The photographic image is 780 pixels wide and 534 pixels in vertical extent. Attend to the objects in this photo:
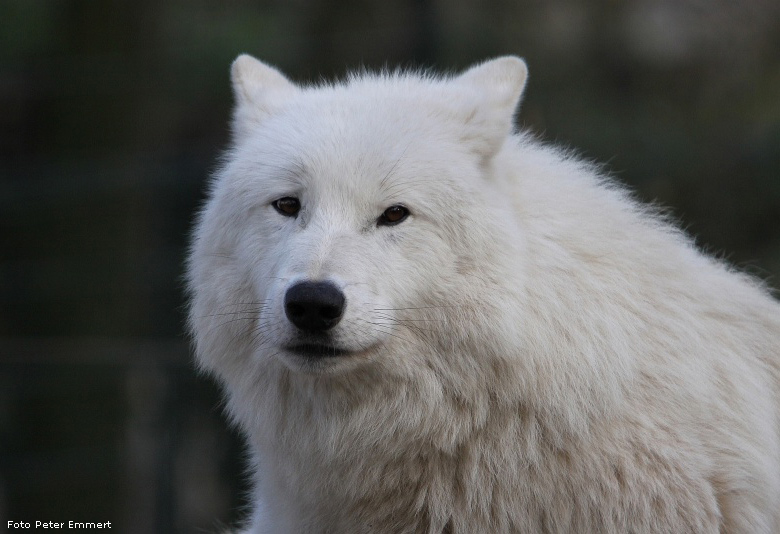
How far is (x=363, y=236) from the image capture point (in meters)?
3.67

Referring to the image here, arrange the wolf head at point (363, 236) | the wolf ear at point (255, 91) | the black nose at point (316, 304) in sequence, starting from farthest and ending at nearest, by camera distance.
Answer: the wolf ear at point (255, 91), the wolf head at point (363, 236), the black nose at point (316, 304)

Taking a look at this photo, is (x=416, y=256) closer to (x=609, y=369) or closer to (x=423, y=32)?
(x=609, y=369)

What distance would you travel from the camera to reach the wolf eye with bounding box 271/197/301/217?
3861 mm

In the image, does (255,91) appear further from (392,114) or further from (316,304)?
(316,304)

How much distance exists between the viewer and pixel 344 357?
11.7 feet

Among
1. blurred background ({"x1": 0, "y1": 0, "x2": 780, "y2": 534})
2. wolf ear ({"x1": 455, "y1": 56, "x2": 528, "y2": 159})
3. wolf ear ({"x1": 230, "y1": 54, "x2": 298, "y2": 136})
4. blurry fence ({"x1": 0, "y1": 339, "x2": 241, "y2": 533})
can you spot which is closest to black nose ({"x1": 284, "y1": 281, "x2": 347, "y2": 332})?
wolf ear ({"x1": 455, "y1": 56, "x2": 528, "y2": 159})

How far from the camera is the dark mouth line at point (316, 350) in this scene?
11.6 feet

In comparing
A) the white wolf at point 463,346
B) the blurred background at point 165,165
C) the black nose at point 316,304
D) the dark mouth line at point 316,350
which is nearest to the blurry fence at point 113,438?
the blurred background at point 165,165

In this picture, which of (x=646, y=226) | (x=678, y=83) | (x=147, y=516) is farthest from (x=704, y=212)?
(x=147, y=516)

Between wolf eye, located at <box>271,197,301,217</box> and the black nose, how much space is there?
499 millimetres

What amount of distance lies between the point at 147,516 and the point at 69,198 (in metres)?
3.12

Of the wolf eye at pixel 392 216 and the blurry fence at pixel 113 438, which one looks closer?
the wolf eye at pixel 392 216

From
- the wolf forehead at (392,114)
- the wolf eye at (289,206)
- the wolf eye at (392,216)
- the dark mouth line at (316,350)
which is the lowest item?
the dark mouth line at (316,350)

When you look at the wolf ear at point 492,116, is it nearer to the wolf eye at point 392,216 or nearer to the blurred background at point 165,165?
the wolf eye at point 392,216
